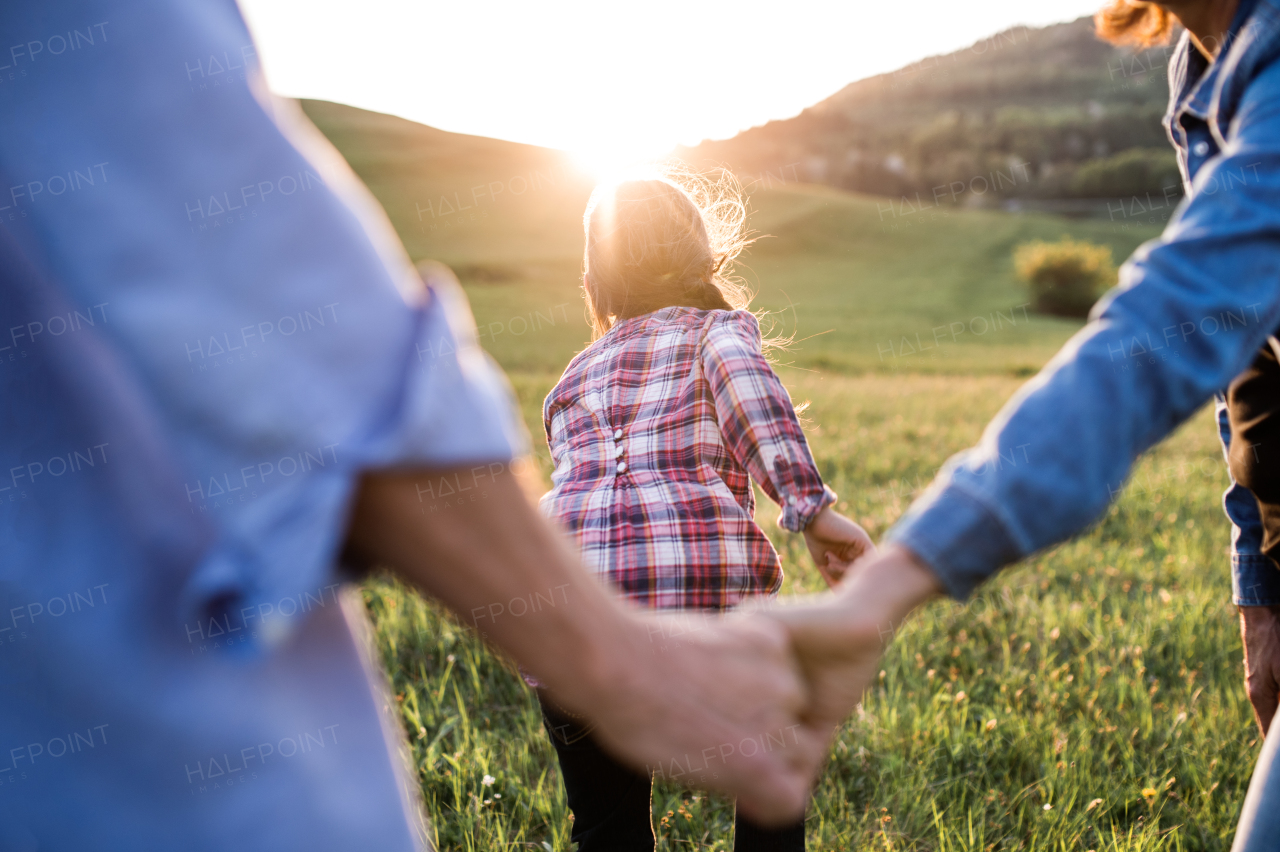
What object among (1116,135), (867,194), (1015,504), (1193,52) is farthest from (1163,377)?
(1116,135)

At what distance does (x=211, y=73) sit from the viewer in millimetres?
516

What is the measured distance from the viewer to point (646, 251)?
87.5 inches

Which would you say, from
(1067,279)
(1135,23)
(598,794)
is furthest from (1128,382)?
(1067,279)

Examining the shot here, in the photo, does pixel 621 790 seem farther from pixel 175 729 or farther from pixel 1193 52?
pixel 1193 52

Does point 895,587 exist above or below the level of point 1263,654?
above

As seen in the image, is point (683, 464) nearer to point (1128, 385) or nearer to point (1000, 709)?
point (1128, 385)

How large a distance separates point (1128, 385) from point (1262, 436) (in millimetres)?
700

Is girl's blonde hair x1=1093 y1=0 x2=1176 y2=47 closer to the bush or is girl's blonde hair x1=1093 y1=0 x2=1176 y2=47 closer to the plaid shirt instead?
the plaid shirt

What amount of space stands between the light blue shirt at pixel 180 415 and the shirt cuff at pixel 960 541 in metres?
0.80

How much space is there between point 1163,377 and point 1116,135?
246ft

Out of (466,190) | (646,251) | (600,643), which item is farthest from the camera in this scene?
(466,190)

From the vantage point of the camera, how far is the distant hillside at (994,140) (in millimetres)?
55344

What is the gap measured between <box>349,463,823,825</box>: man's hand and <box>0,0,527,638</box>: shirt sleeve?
64mm

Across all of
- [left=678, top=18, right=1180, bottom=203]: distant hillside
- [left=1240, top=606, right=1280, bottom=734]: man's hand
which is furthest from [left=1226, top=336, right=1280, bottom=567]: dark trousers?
[left=678, top=18, right=1180, bottom=203]: distant hillside
